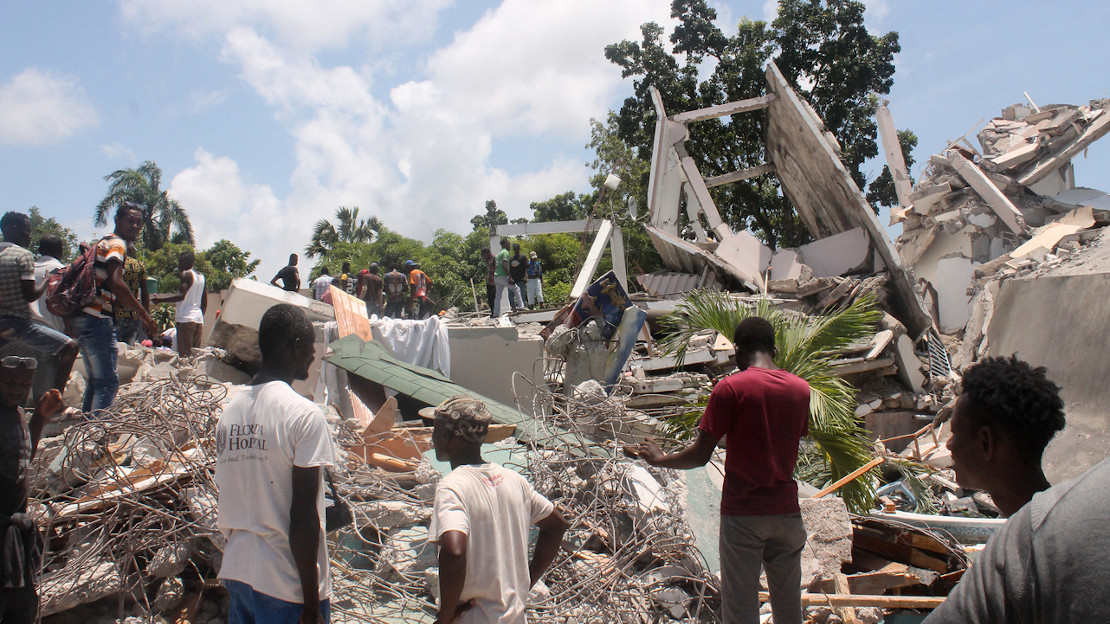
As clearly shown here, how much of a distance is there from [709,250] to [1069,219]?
547cm

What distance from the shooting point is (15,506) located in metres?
2.68

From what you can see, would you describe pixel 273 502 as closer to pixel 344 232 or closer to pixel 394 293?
pixel 394 293

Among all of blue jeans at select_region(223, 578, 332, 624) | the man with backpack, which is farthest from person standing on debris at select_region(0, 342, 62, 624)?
the man with backpack

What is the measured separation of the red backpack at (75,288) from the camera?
4734 millimetres

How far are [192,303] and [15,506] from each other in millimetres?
5651

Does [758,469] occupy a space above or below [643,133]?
below

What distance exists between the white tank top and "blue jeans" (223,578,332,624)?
6.39 m

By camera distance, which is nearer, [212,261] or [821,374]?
[821,374]

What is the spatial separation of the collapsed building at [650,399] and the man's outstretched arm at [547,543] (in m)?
1.28

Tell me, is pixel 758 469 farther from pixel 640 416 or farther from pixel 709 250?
pixel 709 250

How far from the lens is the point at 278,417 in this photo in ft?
7.07

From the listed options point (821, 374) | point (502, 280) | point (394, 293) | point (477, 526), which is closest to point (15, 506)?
point (477, 526)

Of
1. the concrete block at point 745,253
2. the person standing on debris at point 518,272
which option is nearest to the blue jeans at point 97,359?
the person standing on debris at point 518,272

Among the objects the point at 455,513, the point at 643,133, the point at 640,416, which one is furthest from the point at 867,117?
the point at 455,513
